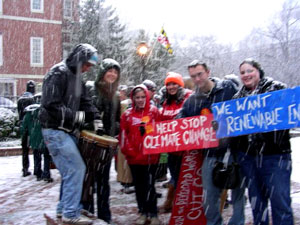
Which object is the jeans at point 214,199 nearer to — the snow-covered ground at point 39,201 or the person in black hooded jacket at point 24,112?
the snow-covered ground at point 39,201

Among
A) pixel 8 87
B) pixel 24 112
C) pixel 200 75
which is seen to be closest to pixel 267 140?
pixel 200 75

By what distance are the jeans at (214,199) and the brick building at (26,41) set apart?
26698mm

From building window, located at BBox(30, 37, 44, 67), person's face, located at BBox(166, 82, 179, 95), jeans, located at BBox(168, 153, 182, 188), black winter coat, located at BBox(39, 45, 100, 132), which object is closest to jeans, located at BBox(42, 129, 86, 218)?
black winter coat, located at BBox(39, 45, 100, 132)

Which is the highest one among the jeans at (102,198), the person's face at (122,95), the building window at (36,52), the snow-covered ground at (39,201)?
the building window at (36,52)

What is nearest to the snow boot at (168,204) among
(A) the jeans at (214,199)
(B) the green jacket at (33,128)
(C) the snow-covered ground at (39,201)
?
(C) the snow-covered ground at (39,201)

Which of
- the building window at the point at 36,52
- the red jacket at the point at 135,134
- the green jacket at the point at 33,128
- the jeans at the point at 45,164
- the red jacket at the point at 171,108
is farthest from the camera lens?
the building window at the point at 36,52

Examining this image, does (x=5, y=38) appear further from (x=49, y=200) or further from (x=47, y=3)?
(x=49, y=200)

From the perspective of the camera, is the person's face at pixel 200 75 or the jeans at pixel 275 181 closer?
the jeans at pixel 275 181

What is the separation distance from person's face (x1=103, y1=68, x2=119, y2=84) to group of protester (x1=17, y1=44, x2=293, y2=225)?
0.01m

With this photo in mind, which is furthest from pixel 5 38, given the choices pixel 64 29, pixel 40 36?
pixel 64 29

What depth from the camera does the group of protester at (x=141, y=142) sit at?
349 centimetres

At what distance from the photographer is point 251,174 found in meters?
3.68

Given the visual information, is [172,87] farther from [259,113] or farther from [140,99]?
[259,113]

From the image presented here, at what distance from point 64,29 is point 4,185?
94.8 feet
